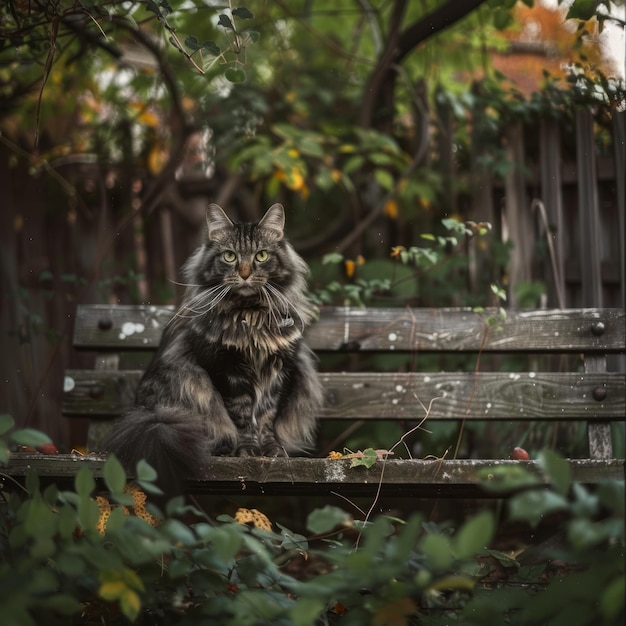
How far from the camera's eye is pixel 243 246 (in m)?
2.94

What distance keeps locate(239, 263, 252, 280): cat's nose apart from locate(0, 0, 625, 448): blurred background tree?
69 cm

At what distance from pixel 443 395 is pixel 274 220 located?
40.1 inches

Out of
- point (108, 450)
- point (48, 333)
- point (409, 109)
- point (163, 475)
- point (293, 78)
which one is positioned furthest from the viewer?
point (293, 78)

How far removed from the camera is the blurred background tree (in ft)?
12.7

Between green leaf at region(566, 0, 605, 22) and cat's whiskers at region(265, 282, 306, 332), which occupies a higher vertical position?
green leaf at region(566, 0, 605, 22)

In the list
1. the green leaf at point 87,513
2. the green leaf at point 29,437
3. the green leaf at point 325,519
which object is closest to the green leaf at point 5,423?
the green leaf at point 29,437

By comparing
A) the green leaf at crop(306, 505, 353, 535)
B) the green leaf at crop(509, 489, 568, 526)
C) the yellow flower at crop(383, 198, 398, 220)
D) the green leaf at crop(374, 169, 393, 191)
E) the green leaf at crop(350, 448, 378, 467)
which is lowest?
the green leaf at crop(350, 448, 378, 467)

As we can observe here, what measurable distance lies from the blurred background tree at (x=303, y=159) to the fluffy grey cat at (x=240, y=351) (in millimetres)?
611

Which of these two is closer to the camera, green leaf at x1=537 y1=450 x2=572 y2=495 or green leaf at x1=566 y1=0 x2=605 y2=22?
green leaf at x1=537 y1=450 x2=572 y2=495

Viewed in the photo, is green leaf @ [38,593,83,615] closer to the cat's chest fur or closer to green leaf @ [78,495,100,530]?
green leaf @ [78,495,100,530]

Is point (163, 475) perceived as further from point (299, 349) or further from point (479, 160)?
point (479, 160)

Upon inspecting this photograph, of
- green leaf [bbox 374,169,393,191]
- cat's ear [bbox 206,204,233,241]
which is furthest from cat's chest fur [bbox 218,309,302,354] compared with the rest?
green leaf [bbox 374,169,393,191]

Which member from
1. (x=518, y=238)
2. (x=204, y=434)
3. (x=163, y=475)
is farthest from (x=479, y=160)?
(x=163, y=475)

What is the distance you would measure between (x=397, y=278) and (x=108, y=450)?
2.05m
